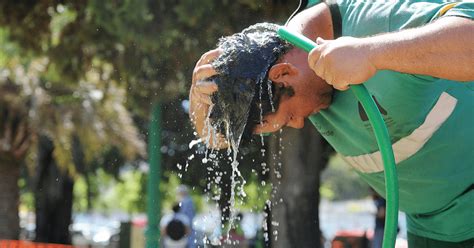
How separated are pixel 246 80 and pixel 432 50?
55cm

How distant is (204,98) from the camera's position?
7.33 feet

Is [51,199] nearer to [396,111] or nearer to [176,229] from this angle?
[176,229]

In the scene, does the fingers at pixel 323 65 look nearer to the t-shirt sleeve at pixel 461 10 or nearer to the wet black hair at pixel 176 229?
the t-shirt sleeve at pixel 461 10

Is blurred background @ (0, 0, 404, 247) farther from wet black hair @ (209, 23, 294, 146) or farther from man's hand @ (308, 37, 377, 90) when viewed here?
man's hand @ (308, 37, 377, 90)

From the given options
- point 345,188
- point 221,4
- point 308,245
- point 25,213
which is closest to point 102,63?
point 221,4

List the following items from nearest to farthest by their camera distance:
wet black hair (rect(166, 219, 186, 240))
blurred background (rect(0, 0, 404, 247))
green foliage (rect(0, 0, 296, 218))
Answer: blurred background (rect(0, 0, 404, 247)) < green foliage (rect(0, 0, 296, 218)) < wet black hair (rect(166, 219, 186, 240))

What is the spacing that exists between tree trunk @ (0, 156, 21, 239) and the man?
10.1m

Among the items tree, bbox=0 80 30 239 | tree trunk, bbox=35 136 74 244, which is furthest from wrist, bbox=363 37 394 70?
tree trunk, bbox=35 136 74 244

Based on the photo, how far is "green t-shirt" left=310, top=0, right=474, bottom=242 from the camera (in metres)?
2.11

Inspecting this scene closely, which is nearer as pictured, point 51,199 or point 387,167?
point 387,167

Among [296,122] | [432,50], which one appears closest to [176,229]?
[296,122]

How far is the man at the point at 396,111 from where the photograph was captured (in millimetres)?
2088

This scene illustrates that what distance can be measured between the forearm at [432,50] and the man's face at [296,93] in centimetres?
40

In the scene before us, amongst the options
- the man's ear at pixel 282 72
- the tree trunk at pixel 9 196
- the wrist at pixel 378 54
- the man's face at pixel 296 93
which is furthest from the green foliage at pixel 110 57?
the wrist at pixel 378 54
